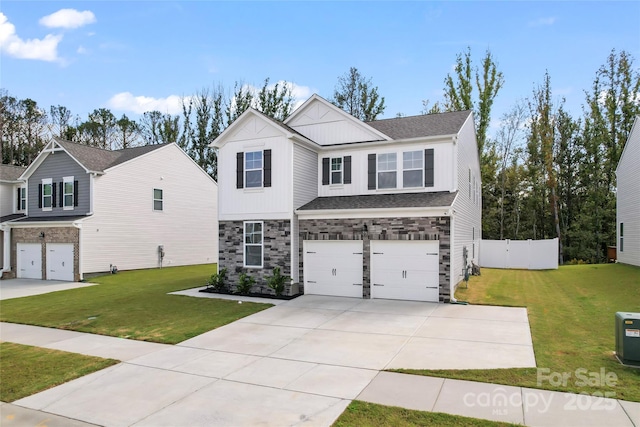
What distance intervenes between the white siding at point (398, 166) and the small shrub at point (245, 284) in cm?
448

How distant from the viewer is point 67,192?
22.5m

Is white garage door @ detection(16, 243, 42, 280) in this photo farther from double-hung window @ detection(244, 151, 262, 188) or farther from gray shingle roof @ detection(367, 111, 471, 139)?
gray shingle roof @ detection(367, 111, 471, 139)

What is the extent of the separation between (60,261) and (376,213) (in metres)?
17.6

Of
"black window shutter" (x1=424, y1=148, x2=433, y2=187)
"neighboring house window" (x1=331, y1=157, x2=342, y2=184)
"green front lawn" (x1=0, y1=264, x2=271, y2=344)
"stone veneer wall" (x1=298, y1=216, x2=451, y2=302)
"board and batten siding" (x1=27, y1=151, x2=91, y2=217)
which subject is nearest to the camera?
"green front lawn" (x1=0, y1=264, x2=271, y2=344)

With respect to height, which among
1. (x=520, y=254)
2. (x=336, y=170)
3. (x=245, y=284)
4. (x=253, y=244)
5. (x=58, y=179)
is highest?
(x=58, y=179)

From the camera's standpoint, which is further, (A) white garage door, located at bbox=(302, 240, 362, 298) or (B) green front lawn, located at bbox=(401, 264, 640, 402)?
(A) white garage door, located at bbox=(302, 240, 362, 298)

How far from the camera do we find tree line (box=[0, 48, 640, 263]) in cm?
2988

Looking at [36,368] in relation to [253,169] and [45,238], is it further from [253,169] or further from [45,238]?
[45,238]

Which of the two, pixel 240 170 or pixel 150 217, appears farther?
pixel 150 217

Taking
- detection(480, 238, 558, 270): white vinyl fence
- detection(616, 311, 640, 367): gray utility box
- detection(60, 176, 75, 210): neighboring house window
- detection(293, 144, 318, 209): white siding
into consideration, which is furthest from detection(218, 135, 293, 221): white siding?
detection(480, 238, 558, 270): white vinyl fence

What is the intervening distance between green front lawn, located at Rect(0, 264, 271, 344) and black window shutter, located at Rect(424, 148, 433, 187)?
7374 mm

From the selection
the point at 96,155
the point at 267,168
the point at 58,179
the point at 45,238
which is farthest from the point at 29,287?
the point at 267,168

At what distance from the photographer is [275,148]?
1510 cm

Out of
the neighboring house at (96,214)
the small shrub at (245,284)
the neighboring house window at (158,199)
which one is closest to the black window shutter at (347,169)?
the small shrub at (245,284)
